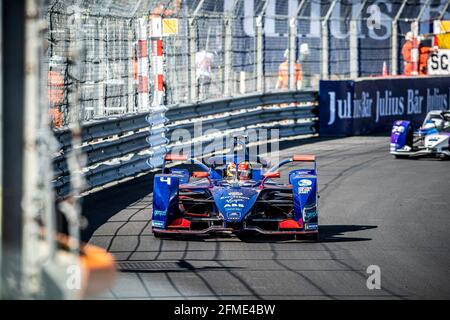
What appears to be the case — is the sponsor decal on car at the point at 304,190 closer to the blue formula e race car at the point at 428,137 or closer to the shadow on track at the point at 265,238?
the shadow on track at the point at 265,238

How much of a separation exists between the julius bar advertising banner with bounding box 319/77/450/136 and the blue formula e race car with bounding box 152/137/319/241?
10.8 m

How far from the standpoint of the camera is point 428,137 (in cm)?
1802

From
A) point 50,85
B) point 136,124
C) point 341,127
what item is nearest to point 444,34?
point 341,127

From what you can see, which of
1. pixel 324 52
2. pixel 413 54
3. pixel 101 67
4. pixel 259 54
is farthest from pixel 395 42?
pixel 101 67

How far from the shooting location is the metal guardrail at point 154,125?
537 inches

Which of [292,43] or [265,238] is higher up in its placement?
[292,43]

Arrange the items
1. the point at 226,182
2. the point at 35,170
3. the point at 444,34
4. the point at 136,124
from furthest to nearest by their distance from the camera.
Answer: the point at 444,34, the point at 136,124, the point at 226,182, the point at 35,170

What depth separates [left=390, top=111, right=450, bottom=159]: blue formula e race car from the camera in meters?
17.8

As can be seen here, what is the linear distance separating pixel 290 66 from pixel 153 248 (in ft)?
38.9

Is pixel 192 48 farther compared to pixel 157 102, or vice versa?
pixel 192 48

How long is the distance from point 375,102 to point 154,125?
307 inches

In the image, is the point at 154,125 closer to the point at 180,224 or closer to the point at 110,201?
the point at 110,201

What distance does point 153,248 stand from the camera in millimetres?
9781
